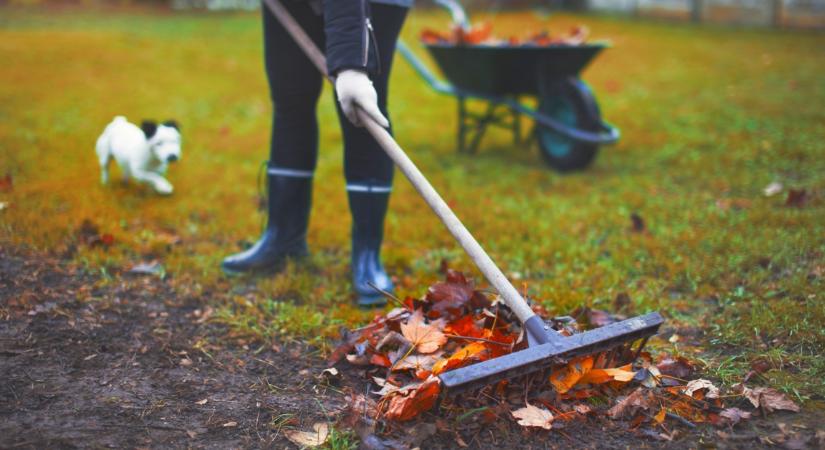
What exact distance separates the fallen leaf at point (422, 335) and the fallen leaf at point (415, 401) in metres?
0.20

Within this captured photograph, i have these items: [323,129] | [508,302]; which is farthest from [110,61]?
[508,302]

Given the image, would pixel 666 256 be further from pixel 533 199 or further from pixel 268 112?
pixel 268 112

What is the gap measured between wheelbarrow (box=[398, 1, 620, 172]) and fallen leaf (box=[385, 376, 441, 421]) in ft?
9.04

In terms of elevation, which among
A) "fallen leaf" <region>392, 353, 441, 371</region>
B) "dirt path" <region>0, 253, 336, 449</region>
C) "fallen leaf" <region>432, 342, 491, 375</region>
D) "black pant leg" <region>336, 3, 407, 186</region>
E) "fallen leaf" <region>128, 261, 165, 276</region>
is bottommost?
"fallen leaf" <region>128, 261, 165, 276</region>

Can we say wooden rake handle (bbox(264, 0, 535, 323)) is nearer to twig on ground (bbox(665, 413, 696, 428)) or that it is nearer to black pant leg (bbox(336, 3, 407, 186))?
black pant leg (bbox(336, 3, 407, 186))

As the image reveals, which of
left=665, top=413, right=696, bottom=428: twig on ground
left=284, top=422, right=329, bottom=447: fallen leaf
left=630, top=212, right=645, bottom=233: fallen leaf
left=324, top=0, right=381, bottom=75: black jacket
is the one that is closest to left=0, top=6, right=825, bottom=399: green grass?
left=630, top=212, right=645, bottom=233: fallen leaf

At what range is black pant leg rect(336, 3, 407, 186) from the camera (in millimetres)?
2402

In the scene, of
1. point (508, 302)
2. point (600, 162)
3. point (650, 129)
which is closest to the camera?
point (508, 302)

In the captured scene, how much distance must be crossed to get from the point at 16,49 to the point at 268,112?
3952 mm

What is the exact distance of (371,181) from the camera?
2590mm

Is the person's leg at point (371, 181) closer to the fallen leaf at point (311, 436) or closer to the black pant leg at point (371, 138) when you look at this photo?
the black pant leg at point (371, 138)

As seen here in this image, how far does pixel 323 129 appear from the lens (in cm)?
533

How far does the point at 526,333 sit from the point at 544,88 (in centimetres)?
287

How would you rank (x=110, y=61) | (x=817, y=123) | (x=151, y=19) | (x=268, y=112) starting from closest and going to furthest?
(x=817, y=123), (x=268, y=112), (x=110, y=61), (x=151, y=19)
